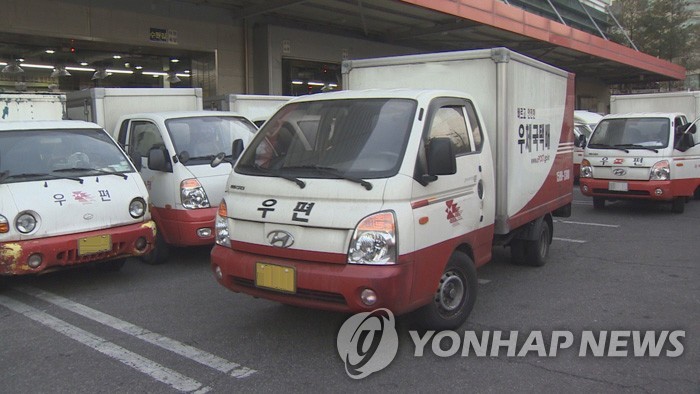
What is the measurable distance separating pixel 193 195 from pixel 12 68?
942 cm

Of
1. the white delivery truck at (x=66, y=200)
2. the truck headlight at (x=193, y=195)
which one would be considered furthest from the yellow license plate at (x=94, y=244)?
the truck headlight at (x=193, y=195)

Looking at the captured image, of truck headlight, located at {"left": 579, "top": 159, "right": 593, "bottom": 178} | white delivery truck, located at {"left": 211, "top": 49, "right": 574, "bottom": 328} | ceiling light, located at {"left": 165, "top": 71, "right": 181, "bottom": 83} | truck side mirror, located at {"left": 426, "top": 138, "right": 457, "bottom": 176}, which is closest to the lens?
white delivery truck, located at {"left": 211, "top": 49, "right": 574, "bottom": 328}

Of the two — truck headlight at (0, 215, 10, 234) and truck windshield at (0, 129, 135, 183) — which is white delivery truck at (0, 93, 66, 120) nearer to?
truck windshield at (0, 129, 135, 183)

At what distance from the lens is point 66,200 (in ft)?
18.9

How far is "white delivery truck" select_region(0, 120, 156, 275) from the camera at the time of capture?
5.47 metres

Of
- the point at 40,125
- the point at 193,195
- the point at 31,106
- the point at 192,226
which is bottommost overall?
the point at 192,226

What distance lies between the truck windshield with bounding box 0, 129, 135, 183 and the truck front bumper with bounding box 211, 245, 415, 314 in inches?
118

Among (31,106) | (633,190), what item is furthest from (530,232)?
(31,106)

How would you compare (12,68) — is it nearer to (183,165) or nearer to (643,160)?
(183,165)

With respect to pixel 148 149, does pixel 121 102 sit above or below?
above

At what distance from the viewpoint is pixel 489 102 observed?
559 cm

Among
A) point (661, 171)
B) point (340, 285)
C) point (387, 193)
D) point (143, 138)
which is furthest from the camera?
point (661, 171)

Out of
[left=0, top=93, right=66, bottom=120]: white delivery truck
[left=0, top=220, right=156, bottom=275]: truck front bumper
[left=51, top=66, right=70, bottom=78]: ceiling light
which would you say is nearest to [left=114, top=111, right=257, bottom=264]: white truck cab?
[left=0, top=220, right=156, bottom=275]: truck front bumper

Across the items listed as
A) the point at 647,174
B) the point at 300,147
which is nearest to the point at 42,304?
the point at 300,147
